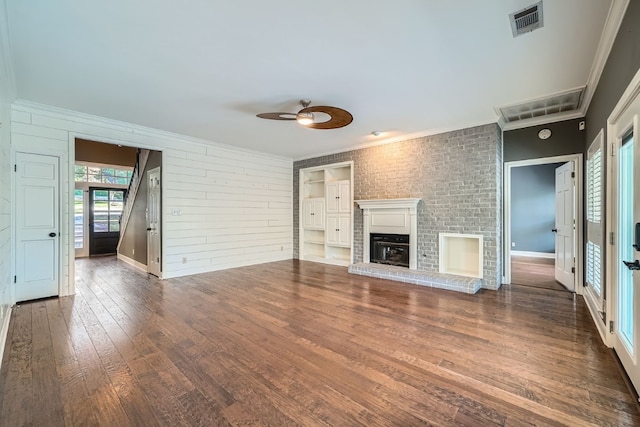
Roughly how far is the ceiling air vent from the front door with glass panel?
10264mm

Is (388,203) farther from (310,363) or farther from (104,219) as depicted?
(104,219)

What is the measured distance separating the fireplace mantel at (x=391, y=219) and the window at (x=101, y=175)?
7728mm

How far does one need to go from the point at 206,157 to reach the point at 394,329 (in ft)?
15.6

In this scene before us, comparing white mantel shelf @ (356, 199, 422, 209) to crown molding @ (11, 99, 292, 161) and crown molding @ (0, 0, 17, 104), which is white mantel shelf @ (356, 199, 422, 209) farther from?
crown molding @ (0, 0, 17, 104)

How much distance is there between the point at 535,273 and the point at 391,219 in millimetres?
3101

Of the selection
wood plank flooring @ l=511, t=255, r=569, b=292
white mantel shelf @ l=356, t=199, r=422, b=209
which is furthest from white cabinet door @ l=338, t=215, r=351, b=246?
wood plank flooring @ l=511, t=255, r=569, b=292

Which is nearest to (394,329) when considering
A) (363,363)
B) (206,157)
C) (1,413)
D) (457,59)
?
(363,363)

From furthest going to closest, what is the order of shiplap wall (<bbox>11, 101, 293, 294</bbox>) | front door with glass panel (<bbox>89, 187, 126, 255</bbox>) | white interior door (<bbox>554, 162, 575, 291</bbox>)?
front door with glass panel (<bbox>89, 187, 126, 255</bbox>) → white interior door (<bbox>554, 162, 575, 291</bbox>) → shiplap wall (<bbox>11, 101, 293, 294</bbox>)

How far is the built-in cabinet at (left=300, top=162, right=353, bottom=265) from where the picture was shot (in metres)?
6.33

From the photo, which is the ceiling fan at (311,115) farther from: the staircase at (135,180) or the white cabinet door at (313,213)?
the staircase at (135,180)

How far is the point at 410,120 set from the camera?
4.41 metres

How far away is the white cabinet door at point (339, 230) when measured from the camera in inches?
247

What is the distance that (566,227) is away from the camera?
454 centimetres

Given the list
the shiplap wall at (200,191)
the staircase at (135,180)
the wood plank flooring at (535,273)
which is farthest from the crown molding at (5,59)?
the wood plank flooring at (535,273)
